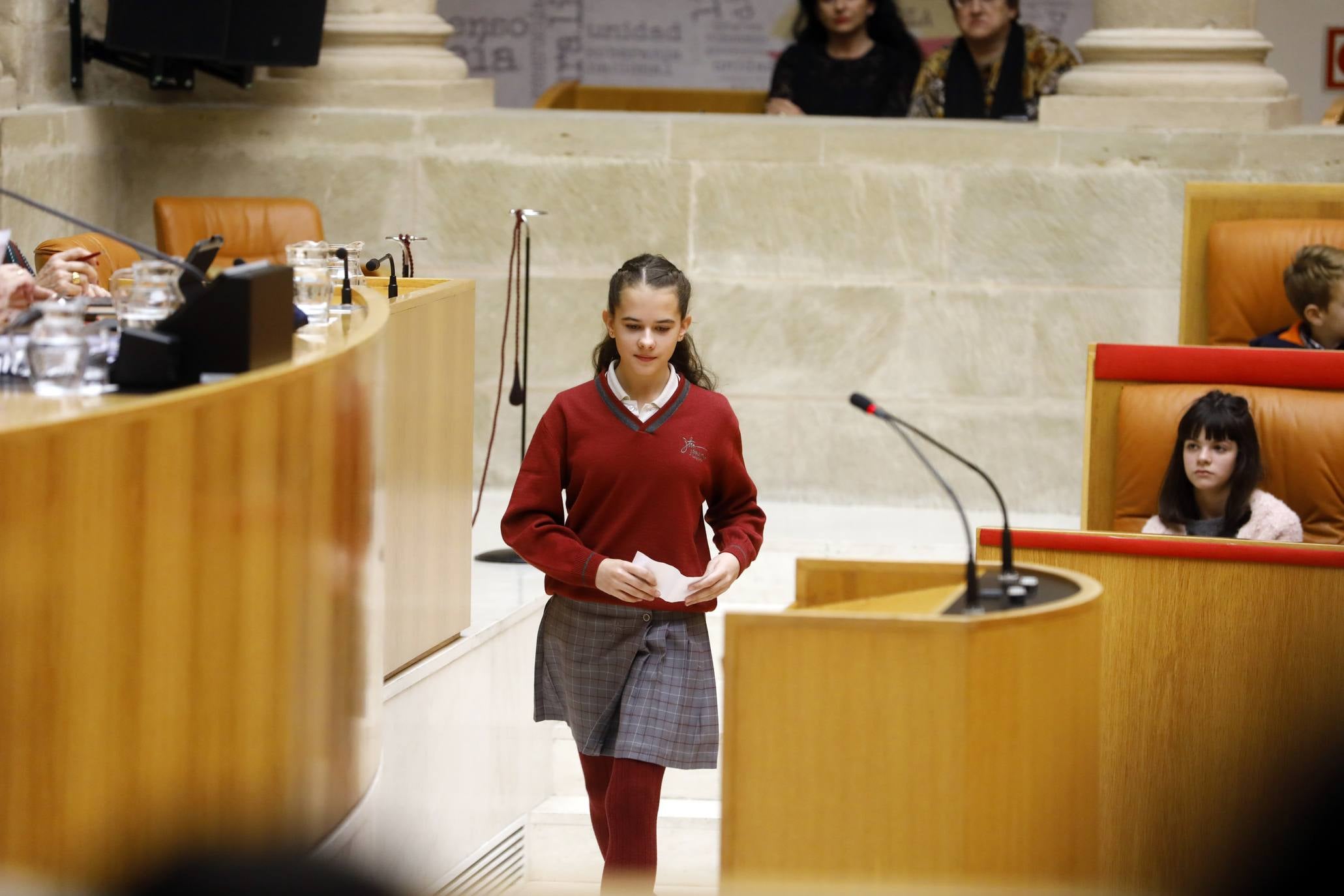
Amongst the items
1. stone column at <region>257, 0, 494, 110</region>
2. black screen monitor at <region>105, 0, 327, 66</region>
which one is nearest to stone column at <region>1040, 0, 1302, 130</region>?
stone column at <region>257, 0, 494, 110</region>

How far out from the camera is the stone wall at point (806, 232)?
628 centimetres

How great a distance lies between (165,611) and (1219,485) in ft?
9.15

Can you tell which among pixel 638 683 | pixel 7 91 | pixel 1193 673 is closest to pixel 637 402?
pixel 638 683

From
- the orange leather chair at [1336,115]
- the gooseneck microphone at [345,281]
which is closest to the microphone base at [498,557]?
the gooseneck microphone at [345,281]

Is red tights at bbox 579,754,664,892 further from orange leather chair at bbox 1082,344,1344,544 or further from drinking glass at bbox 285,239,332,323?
orange leather chair at bbox 1082,344,1344,544

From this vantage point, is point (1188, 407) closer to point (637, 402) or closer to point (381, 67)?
point (637, 402)

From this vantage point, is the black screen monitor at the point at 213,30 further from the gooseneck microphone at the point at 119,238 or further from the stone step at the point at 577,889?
the gooseneck microphone at the point at 119,238

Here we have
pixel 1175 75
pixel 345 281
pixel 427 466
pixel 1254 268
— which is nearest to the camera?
pixel 345 281

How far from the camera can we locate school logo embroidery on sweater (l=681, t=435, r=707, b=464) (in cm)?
302

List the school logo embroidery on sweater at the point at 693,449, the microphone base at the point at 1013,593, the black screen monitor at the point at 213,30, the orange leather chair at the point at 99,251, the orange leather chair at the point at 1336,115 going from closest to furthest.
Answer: the microphone base at the point at 1013,593
the school logo embroidery on sweater at the point at 693,449
the orange leather chair at the point at 99,251
the black screen monitor at the point at 213,30
the orange leather chair at the point at 1336,115

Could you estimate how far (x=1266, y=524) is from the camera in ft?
13.7

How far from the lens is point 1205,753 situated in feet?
11.0

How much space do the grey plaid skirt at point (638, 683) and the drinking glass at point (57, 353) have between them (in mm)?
1008

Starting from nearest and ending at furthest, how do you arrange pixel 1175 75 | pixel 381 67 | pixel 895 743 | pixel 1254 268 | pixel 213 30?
pixel 895 743, pixel 1254 268, pixel 213 30, pixel 1175 75, pixel 381 67
